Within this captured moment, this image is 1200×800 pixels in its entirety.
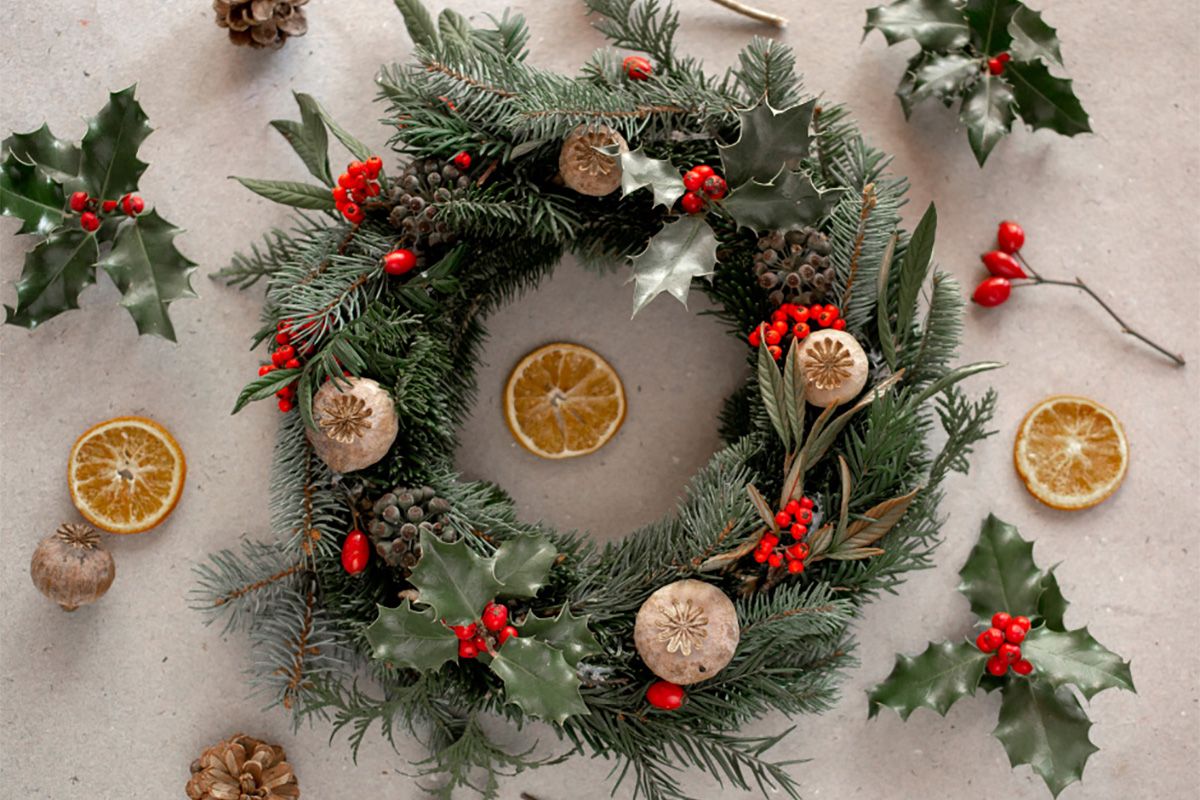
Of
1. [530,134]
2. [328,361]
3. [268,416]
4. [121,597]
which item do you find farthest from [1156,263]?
[121,597]

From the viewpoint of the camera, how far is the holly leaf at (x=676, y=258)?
1.45 meters

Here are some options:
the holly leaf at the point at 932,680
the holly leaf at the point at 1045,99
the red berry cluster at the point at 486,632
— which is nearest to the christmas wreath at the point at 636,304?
the red berry cluster at the point at 486,632

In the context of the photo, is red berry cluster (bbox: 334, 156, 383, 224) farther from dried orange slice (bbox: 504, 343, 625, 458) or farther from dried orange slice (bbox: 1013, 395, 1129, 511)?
dried orange slice (bbox: 1013, 395, 1129, 511)

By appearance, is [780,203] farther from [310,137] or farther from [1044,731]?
[1044,731]

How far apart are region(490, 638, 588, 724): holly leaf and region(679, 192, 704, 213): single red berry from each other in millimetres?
665

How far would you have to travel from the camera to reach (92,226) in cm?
167

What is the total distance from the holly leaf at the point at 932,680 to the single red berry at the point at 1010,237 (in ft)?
2.25

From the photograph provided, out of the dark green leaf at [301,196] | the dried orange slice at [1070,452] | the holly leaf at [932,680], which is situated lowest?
the holly leaf at [932,680]

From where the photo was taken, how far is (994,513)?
5.90 feet

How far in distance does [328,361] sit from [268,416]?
374 millimetres

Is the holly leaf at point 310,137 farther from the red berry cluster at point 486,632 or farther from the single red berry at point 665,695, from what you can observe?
the single red berry at point 665,695

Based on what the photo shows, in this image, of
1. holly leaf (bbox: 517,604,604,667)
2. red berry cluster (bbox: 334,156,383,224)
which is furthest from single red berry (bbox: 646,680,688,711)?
red berry cluster (bbox: 334,156,383,224)

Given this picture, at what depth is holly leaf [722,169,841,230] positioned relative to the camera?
1425 mm

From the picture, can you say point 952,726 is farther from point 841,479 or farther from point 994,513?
point 841,479
